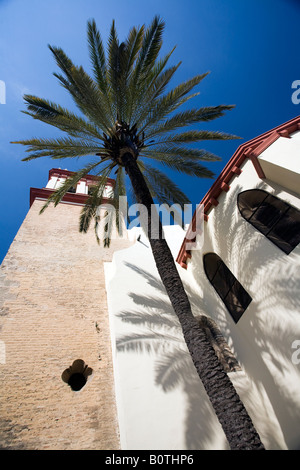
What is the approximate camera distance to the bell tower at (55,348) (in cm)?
420

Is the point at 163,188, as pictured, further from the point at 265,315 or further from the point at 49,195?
the point at 49,195

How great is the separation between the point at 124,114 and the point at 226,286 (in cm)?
590

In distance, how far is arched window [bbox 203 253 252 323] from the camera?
5891 millimetres

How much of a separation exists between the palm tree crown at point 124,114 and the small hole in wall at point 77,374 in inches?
152

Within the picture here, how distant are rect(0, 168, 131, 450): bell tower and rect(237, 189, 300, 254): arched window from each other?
4.74 metres

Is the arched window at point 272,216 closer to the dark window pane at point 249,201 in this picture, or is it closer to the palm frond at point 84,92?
the dark window pane at point 249,201

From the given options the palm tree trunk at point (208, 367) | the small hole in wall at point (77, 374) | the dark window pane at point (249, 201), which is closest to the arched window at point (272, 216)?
the dark window pane at point (249, 201)

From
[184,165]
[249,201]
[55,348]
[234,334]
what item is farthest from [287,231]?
[55,348]

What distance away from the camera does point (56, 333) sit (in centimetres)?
585

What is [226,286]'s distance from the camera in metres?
6.59

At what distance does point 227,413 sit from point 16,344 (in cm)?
471

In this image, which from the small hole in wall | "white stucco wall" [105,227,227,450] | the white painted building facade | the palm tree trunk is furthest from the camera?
the small hole in wall

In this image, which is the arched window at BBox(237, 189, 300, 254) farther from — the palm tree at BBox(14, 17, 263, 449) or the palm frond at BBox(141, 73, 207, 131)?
the palm frond at BBox(141, 73, 207, 131)

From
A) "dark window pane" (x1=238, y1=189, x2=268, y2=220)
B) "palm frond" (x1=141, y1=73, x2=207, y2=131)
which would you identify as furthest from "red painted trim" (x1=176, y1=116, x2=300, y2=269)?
"palm frond" (x1=141, y1=73, x2=207, y2=131)
